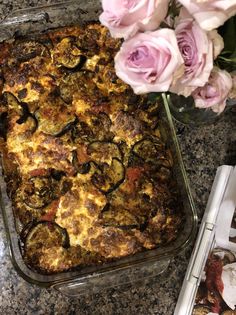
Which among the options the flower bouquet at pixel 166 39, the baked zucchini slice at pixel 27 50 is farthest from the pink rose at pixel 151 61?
the baked zucchini slice at pixel 27 50

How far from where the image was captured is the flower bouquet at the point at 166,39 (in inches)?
25.8

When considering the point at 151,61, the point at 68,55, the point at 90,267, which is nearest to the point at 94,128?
the point at 68,55

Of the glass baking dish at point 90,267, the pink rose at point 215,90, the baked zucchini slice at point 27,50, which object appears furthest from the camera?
the baked zucchini slice at point 27,50

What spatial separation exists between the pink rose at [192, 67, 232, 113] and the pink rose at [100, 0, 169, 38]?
0.14m

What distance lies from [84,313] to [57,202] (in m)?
0.26

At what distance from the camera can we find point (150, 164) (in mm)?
1097

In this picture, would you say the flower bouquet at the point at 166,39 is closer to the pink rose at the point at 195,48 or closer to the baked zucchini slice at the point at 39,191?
the pink rose at the point at 195,48

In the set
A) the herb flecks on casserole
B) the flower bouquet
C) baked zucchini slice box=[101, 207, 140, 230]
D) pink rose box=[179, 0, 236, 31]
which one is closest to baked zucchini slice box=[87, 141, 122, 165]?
the herb flecks on casserole

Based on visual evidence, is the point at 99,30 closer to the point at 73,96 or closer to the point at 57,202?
the point at 73,96

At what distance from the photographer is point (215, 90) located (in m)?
0.80

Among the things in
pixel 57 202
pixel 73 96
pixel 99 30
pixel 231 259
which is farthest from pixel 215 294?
pixel 99 30

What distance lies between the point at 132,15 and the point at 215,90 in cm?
19

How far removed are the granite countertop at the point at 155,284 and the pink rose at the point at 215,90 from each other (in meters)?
0.39

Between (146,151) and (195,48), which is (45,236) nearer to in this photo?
(146,151)
